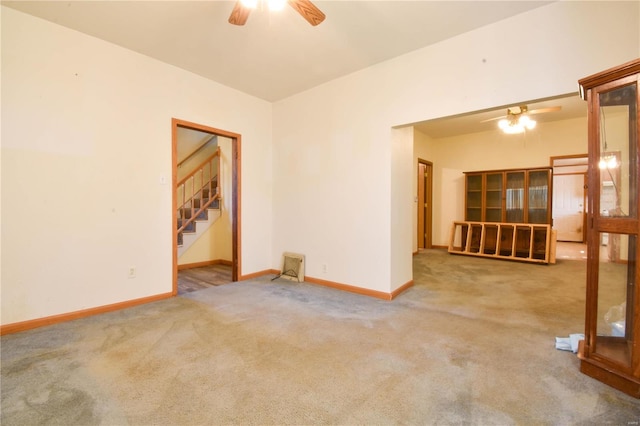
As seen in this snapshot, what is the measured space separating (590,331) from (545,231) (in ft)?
14.2

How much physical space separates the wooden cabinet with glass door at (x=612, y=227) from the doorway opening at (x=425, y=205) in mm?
4851

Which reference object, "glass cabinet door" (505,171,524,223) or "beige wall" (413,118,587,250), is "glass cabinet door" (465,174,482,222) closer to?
"beige wall" (413,118,587,250)

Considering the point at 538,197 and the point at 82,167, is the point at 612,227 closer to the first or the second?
the point at 82,167

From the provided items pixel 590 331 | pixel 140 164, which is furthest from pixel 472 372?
pixel 140 164

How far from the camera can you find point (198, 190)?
575 cm

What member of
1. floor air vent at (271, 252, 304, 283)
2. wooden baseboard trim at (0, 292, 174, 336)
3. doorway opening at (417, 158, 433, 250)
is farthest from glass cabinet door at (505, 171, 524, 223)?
wooden baseboard trim at (0, 292, 174, 336)

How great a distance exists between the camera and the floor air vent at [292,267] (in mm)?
4062

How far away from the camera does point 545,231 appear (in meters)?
5.25

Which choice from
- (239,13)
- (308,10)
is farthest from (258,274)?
(308,10)

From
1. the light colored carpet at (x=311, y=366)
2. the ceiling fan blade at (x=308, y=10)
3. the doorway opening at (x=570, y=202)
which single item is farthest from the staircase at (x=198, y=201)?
the doorway opening at (x=570, y=202)

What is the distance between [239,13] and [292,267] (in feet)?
10.4

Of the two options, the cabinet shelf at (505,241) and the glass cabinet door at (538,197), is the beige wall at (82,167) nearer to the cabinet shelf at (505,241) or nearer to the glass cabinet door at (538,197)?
the cabinet shelf at (505,241)

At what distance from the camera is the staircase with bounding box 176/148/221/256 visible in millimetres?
4898

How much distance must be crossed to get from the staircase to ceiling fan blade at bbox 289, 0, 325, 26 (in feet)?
12.2
